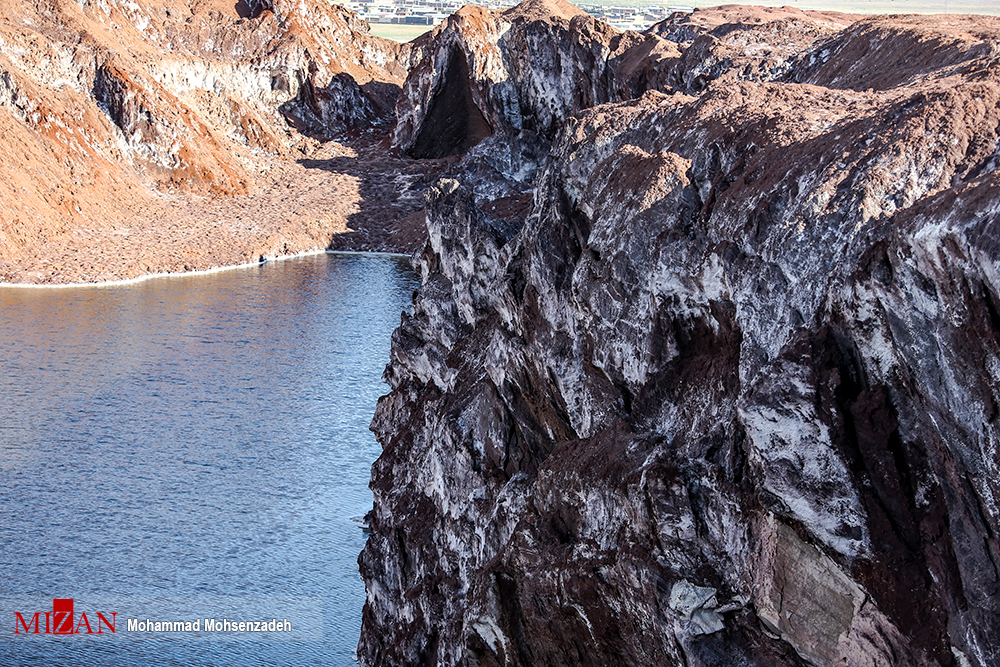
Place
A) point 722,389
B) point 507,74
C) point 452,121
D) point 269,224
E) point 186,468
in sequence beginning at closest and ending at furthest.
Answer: point 722,389, point 186,468, point 269,224, point 507,74, point 452,121

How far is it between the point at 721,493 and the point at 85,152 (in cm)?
6314

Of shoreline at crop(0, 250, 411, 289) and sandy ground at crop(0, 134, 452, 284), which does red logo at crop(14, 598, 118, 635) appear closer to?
shoreline at crop(0, 250, 411, 289)

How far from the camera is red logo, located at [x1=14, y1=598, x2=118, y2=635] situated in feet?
81.9

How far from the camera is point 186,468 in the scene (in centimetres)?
3369

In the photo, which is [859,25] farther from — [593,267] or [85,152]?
[85,152]

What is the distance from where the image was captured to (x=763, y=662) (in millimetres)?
12133

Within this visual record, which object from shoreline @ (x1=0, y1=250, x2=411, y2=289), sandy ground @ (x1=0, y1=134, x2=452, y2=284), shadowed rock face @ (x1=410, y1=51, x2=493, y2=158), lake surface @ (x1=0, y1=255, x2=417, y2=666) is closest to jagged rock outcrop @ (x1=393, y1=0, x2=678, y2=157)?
shadowed rock face @ (x1=410, y1=51, x2=493, y2=158)

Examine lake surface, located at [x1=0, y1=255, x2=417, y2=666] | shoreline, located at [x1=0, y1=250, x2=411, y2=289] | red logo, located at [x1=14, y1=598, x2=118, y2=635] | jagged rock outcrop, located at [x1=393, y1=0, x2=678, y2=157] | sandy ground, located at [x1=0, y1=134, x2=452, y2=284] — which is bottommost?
red logo, located at [x1=14, y1=598, x2=118, y2=635]

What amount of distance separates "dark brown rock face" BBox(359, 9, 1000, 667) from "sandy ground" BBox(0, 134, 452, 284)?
42.3 meters

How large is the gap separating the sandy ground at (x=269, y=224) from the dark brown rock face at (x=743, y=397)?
139 feet

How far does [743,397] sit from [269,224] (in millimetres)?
60198

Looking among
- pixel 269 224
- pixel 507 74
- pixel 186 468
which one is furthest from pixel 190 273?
pixel 186 468

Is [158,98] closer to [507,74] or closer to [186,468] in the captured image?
[507,74]

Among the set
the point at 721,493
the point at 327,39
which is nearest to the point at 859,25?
the point at 721,493
